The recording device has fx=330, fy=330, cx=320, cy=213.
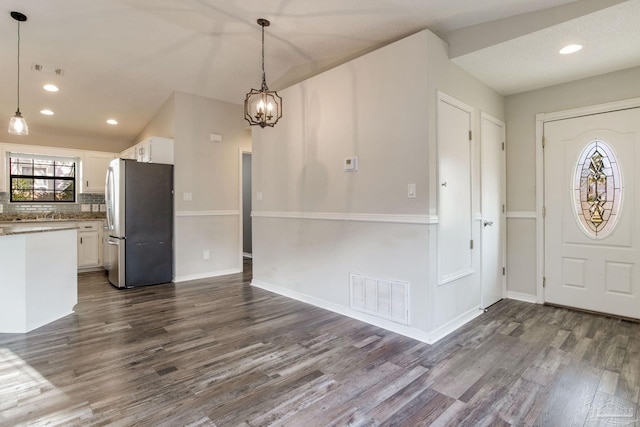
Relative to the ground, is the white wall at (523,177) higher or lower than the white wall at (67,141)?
lower

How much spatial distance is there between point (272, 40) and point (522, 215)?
3516mm

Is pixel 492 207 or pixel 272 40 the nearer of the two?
pixel 272 40

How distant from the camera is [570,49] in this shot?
9.22 ft

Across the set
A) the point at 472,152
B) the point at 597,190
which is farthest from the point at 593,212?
the point at 472,152

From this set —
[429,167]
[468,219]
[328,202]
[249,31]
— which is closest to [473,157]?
[468,219]

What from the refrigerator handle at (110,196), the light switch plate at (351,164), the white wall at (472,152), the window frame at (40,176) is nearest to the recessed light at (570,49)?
the white wall at (472,152)

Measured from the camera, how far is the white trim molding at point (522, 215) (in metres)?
3.82

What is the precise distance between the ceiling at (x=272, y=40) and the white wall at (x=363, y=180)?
267mm

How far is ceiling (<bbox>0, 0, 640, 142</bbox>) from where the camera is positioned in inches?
102

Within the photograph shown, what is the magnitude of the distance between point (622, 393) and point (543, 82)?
9.84 ft

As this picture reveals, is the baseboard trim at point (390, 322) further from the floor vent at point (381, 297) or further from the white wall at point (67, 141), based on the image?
the white wall at point (67, 141)

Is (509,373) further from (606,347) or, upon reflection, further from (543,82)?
(543,82)

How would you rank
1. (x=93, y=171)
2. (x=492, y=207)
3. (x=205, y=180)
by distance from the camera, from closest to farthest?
(x=492, y=207)
(x=205, y=180)
(x=93, y=171)

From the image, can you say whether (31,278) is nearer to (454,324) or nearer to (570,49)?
(454,324)
